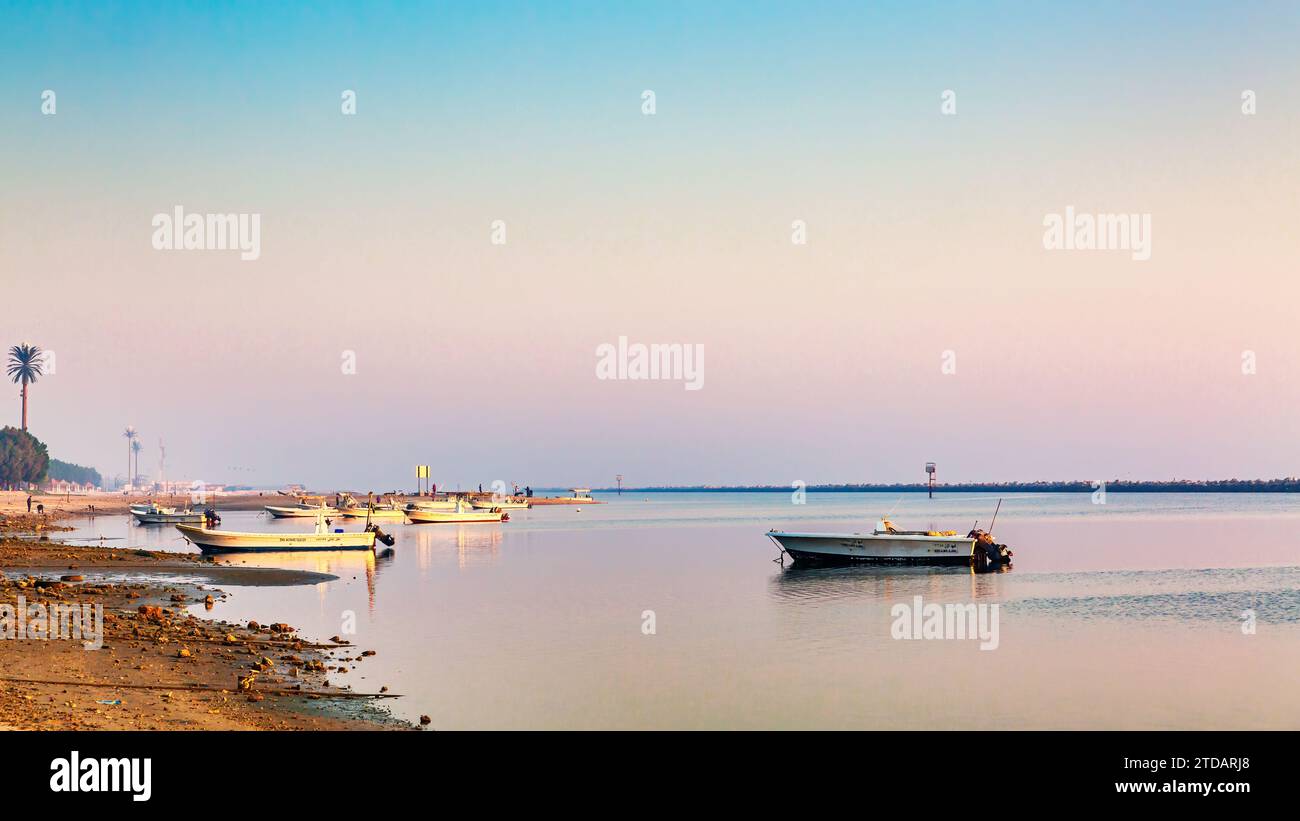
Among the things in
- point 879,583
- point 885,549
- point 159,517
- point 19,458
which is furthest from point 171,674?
point 19,458

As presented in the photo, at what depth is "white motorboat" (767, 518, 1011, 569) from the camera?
59812 millimetres

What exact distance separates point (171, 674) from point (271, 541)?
44510 mm

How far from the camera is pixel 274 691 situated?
21125 mm

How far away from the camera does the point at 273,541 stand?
64.4 metres

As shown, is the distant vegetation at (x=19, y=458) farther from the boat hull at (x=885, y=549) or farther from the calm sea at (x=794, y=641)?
the boat hull at (x=885, y=549)

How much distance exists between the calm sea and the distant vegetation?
149 metres

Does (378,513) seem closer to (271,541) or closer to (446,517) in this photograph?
(446,517)

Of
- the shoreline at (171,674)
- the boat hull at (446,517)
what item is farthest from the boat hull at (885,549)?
the boat hull at (446,517)

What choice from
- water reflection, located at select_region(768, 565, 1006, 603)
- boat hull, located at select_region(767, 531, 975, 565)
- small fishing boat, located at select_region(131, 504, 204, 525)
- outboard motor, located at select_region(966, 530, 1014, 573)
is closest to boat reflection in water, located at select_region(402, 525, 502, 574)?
water reflection, located at select_region(768, 565, 1006, 603)

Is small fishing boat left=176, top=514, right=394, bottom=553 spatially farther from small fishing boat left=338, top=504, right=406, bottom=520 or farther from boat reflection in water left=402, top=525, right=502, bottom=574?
small fishing boat left=338, top=504, right=406, bottom=520
